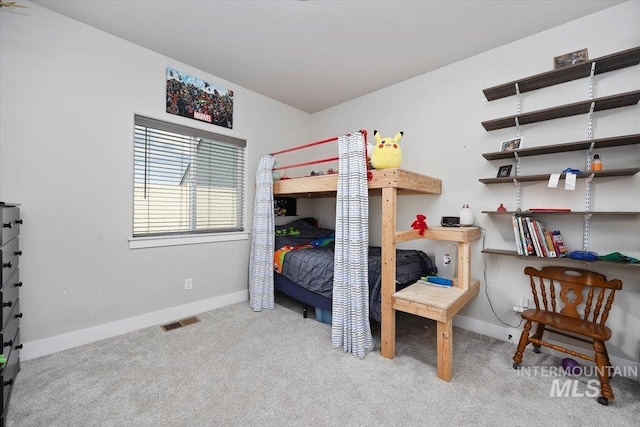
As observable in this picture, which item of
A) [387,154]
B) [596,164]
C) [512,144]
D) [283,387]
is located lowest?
[283,387]

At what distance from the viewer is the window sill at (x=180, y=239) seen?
2.46 meters

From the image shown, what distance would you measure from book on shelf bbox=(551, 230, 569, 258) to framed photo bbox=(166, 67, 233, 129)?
322cm

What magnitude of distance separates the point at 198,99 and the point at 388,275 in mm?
2574

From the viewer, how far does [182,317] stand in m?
2.70

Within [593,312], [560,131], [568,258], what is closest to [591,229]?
[568,258]

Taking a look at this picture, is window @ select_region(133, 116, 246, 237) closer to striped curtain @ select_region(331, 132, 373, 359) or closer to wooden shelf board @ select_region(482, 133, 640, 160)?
striped curtain @ select_region(331, 132, 373, 359)

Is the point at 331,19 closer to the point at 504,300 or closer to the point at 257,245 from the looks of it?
the point at 257,245

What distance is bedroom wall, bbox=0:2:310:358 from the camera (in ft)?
6.33

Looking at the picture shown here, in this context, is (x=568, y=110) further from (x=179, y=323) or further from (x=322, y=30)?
(x=179, y=323)

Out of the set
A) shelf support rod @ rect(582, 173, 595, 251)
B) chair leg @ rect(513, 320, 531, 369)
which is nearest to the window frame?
Answer: chair leg @ rect(513, 320, 531, 369)

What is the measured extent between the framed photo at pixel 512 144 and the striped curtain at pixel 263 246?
7.32 ft

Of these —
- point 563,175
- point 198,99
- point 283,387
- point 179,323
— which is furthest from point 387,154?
point 179,323

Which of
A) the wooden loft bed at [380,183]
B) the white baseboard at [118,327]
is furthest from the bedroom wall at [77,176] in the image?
the wooden loft bed at [380,183]

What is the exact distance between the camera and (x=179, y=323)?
258 cm
